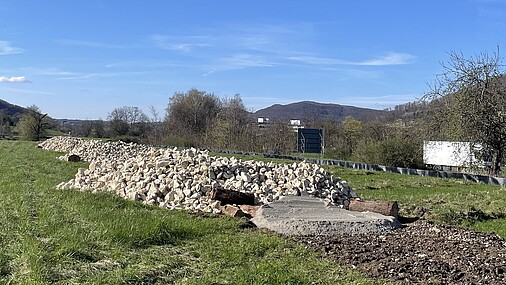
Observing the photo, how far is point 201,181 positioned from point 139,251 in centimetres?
457

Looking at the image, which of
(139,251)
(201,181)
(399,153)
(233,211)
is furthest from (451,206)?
(399,153)

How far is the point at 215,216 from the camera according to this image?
8.85 m

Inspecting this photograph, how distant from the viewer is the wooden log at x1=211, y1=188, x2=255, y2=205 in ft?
31.6

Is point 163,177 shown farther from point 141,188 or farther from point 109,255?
point 109,255

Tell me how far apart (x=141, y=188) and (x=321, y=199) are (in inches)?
154

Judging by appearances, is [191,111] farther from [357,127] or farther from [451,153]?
[451,153]

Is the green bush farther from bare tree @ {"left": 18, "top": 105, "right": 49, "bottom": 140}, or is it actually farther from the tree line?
bare tree @ {"left": 18, "top": 105, "right": 49, "bottom": 140}

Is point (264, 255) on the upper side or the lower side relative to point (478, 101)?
lower

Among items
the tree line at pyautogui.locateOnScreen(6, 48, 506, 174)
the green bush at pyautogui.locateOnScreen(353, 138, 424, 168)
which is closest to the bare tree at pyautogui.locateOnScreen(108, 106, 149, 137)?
the tree line at pyautogui.locateOnScreen(6, 48, 506, 174)

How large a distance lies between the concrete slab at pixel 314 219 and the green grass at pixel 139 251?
0.47 metres

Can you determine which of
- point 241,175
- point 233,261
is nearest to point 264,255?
point 233,261

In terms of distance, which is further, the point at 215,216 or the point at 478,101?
the point at 478,101

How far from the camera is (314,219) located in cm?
820

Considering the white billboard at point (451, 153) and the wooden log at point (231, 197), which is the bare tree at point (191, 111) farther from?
the wooden log at point (231, 197)
